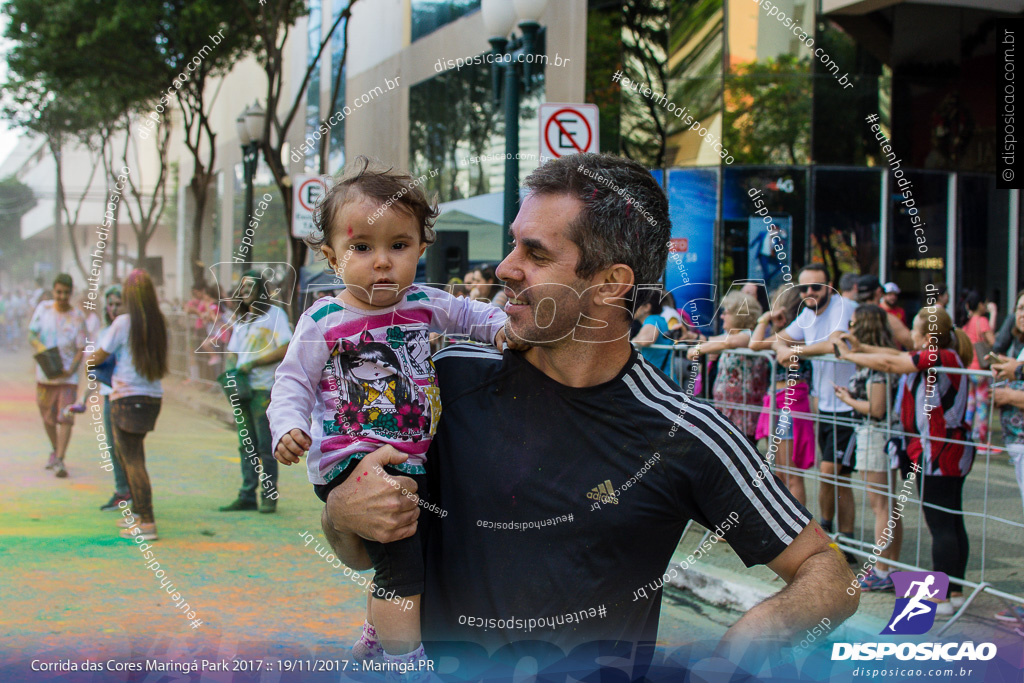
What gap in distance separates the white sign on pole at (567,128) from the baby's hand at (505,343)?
4.60 meters

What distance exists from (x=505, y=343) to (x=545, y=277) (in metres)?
0.19

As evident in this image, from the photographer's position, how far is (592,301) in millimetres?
1978

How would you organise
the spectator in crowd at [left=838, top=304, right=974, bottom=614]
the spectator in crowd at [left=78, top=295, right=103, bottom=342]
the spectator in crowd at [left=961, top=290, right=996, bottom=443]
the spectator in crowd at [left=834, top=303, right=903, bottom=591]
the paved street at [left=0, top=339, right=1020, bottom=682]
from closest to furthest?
the paved street at [left=0, top=339, right=1020, bottom=682], the spectator in crowd at [left=838, top=304, right=974, bottom=614], the spectator in crowd at [left=834, top=303, right=903, bottom=591], the spectator in crowd at [left=961, top=290, right=996, bottom=443], the spectator in crowd at [left=78, top=295, right=103, bottom=342]

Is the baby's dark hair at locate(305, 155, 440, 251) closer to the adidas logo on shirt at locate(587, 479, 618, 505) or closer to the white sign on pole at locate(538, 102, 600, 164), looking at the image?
the adidas logo on shirt at locate(587, 479, 618, 505)

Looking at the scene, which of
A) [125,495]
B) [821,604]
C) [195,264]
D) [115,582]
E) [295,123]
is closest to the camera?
[821,604]

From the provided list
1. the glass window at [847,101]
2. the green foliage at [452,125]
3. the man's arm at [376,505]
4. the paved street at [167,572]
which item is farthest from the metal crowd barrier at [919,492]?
the glass window at [847,101]

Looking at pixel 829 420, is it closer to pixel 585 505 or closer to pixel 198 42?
pixel 585 505

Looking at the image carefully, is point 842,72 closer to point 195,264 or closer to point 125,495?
point 125,495

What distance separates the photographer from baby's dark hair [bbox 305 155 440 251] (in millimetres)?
2203

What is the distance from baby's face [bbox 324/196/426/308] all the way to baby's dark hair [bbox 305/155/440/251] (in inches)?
0.9

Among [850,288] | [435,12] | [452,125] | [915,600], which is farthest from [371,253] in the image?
[435,12]

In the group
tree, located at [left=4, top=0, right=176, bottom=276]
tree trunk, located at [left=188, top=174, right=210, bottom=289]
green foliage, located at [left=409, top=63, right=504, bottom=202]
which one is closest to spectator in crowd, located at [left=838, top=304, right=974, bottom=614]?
green foliage, located at [left=409, top=63, right=504, bottom=202]

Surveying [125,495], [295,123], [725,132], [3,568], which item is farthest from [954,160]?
[295,123]

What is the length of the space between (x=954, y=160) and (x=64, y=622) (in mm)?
14496
